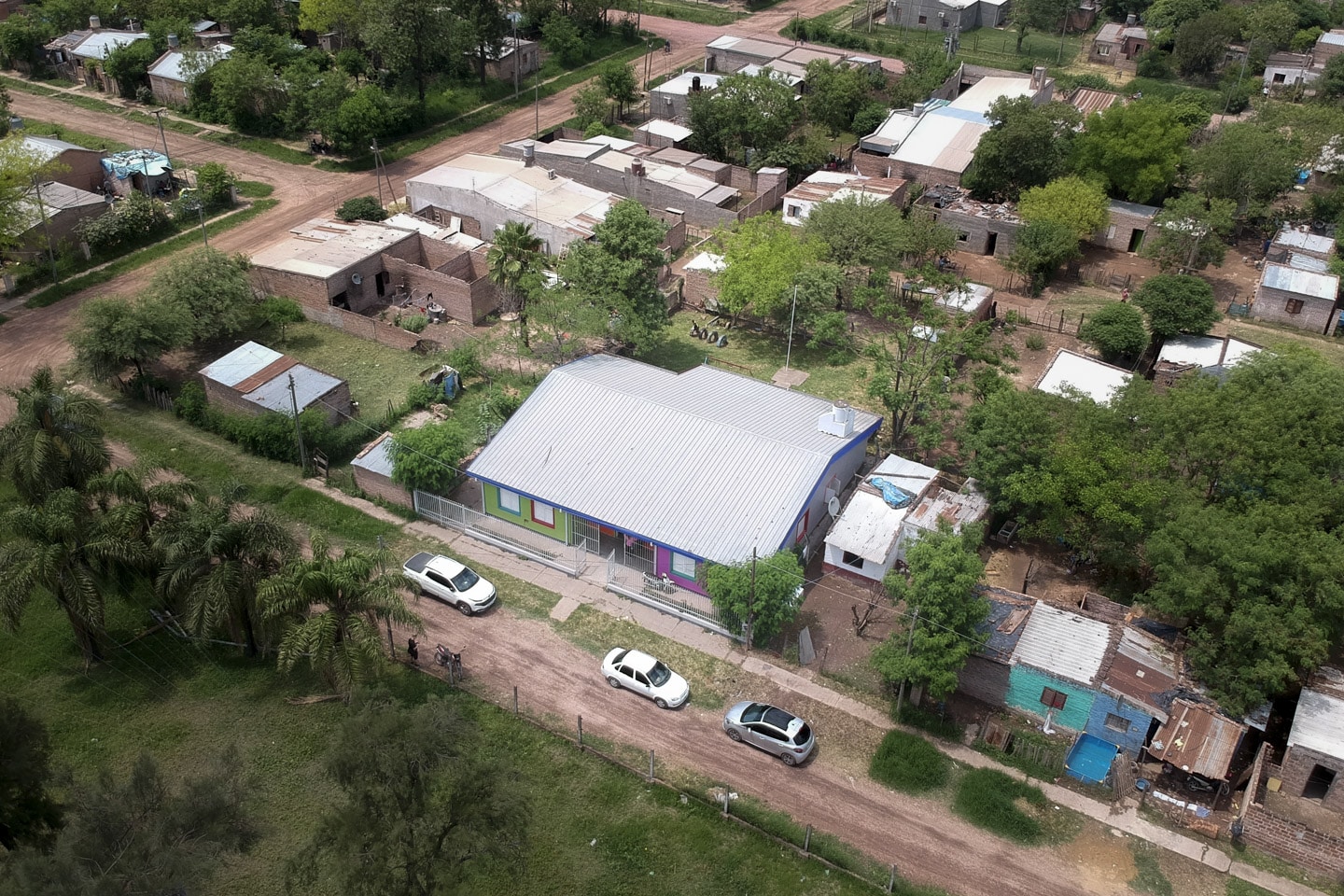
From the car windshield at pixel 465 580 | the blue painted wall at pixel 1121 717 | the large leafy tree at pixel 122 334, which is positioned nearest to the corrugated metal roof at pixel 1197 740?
the blue painted wall at pixel 1121 717

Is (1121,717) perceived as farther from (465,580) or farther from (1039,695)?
(465,580)

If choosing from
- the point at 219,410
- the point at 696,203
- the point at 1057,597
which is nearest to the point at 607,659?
the point at 1057,597

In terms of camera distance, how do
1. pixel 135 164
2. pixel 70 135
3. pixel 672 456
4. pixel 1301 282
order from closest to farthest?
pixel 672 456, pixel 1301 282, pixel 135 164, pixel 70 135

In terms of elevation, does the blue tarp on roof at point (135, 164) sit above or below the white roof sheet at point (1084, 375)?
above

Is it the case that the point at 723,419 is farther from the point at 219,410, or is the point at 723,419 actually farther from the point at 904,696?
the point at 219,410

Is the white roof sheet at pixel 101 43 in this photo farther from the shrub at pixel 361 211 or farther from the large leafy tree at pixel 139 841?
the large leafy tree at pixel 139 841

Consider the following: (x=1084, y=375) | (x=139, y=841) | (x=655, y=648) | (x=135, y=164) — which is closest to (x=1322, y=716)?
(x=655, y=648)
